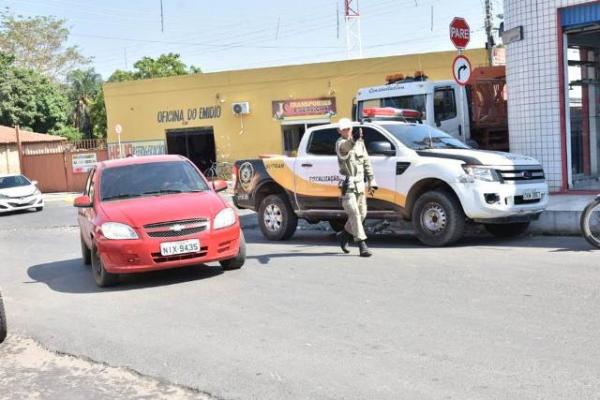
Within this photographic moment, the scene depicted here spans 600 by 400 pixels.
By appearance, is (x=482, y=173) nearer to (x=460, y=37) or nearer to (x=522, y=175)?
(x=522, y=175)

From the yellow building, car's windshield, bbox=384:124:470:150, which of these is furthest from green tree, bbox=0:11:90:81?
car's windshield, bbox=384:124:470:150

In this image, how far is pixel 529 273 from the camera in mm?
7613

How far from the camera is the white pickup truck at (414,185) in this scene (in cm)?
964

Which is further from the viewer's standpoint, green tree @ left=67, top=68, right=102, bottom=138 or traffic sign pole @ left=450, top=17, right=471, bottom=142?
green tree @ left=67, top=68, right=102, bottom=138

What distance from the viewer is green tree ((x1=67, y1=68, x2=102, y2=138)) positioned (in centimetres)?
5384

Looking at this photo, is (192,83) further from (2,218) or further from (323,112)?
(2,218)

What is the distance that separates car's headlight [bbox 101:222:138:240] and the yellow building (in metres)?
19.9

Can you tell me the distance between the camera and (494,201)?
955 cm

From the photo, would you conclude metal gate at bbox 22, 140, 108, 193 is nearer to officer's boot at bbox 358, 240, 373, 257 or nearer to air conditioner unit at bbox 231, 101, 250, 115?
air conditioner unit at bbox 231, 101, 250, 115

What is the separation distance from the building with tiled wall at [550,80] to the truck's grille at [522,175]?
288cm

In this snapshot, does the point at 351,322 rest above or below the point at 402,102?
below

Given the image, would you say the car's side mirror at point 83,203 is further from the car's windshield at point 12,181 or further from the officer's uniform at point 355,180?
the car's windshield at point 12,181

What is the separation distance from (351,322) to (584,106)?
392 inches

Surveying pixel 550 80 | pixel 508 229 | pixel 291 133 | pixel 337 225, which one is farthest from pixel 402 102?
pixel 291 133
